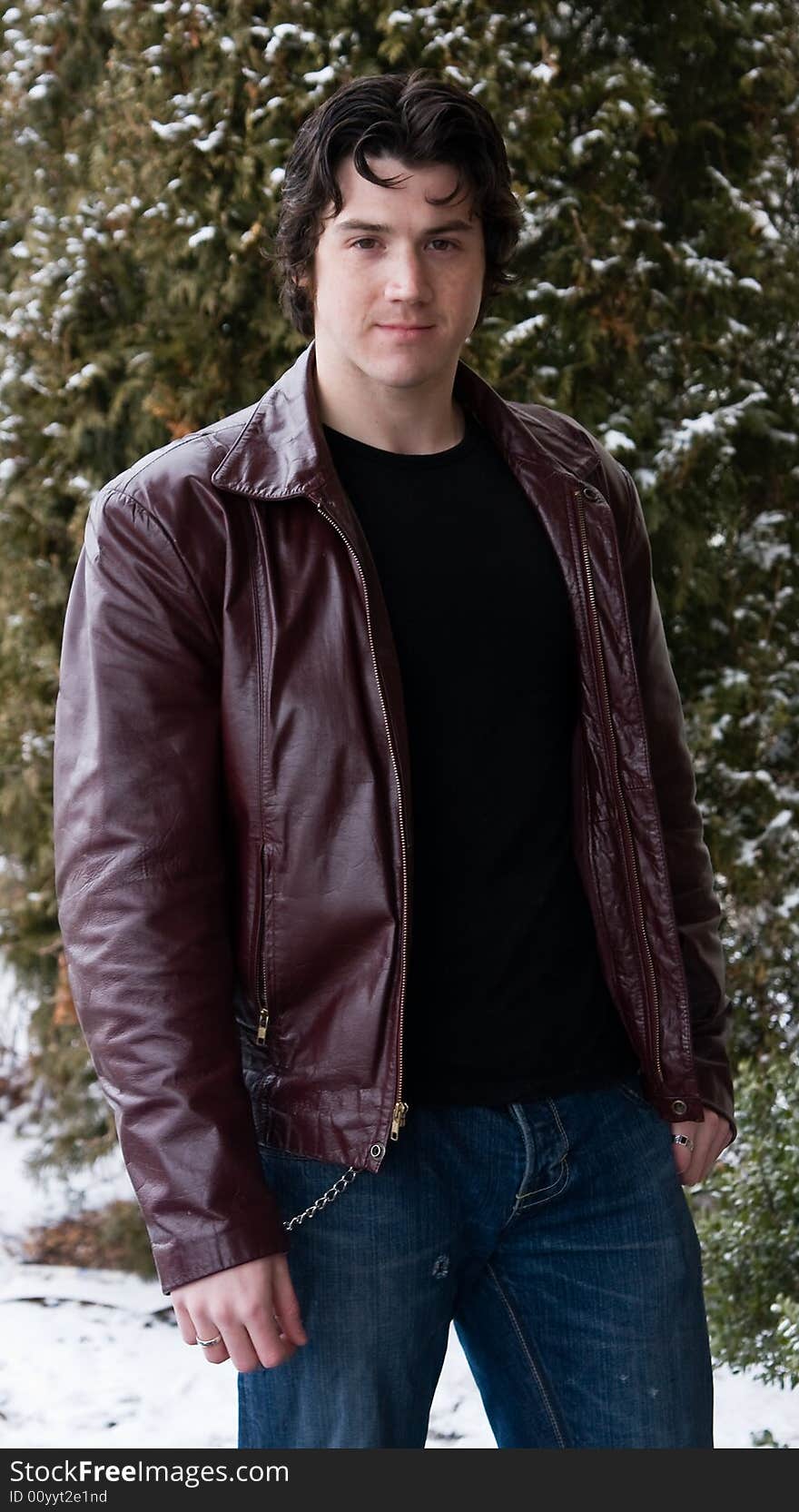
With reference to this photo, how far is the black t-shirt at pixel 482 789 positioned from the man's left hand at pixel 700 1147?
0.18 m

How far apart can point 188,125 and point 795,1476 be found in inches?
119

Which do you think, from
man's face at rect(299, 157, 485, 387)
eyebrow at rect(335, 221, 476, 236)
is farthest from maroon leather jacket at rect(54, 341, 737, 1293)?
eyebrow at rect(335, 221, 476, 236)

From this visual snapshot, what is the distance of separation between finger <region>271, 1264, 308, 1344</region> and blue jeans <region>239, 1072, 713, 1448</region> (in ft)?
0.19

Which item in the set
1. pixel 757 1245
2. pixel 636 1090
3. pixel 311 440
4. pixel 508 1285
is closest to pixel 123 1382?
pixel 757 1245

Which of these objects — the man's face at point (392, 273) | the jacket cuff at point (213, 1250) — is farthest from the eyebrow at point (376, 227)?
the jacket cuff at point (213, 1250)

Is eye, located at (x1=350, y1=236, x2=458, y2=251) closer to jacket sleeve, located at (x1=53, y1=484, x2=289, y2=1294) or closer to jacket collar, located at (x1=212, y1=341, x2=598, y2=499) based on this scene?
jacket collar, located at (x1=212, y1=341, x2=598, y2=499)

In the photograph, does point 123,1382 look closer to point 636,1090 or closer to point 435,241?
point 636,1090

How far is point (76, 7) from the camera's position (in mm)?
3686

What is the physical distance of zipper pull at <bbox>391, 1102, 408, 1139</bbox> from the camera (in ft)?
5.16

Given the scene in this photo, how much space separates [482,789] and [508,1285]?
0.63 metres

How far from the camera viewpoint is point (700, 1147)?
1.94m

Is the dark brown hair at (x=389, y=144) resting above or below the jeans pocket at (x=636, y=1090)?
above

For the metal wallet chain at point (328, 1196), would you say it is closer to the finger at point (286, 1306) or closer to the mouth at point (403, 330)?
the finger at point (286, 1306)

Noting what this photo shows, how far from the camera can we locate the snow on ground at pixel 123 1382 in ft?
10.4
